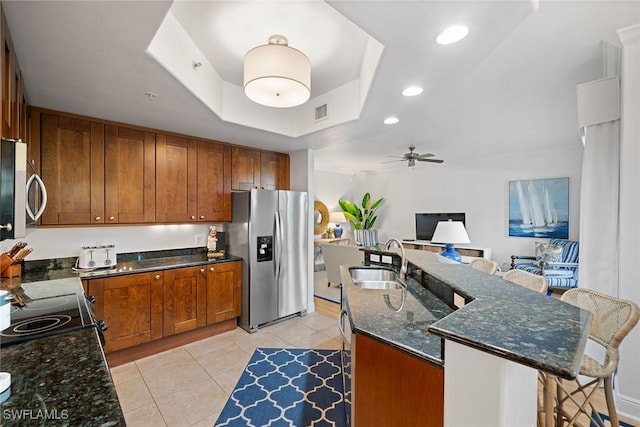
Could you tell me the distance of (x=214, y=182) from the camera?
355cm

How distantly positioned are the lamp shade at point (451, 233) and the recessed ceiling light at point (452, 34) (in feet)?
7.43

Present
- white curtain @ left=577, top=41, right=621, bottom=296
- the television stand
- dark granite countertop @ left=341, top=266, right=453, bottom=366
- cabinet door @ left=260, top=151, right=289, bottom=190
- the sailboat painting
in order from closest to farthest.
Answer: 1. dark granite countertop @ left=341, top=266, right=453, bottom=366
2. white curtain @ left=577, top=41, right=621, bottom=296
3. cabinet door @ left=260, top=151, right=289, bottom=190
4. the sailboat painting
5. the television stand

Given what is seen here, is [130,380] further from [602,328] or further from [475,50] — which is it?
[475,50]

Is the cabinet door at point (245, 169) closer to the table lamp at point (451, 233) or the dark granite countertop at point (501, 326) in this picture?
the table lamp at point (451, 233)

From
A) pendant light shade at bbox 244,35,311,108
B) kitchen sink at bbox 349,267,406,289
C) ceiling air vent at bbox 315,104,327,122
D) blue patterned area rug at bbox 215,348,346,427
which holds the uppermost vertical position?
ceiling air vent at bbox 315,104,327,122

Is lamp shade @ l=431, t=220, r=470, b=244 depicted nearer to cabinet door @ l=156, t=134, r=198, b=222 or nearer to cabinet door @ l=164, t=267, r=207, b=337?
cabinet door @ l=164, t=267, r=207, b=337

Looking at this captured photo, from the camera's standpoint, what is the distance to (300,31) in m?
2.04

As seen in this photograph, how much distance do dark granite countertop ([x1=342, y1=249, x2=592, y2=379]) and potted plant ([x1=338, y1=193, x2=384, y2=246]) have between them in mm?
5730

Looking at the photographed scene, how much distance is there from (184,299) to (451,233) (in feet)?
10.2

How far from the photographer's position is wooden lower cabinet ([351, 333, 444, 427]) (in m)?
1.03

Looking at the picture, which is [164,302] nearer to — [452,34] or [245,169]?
[245,169]

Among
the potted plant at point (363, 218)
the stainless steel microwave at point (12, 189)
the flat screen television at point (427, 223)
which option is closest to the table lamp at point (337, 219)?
the potted plant at point (363, 218)

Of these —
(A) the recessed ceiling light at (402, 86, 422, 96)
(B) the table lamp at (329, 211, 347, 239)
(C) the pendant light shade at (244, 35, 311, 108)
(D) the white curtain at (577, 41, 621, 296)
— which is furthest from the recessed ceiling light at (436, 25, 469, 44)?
(B) the table lamp at (329, 211, 347, 239)

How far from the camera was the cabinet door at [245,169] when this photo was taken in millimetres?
3738
